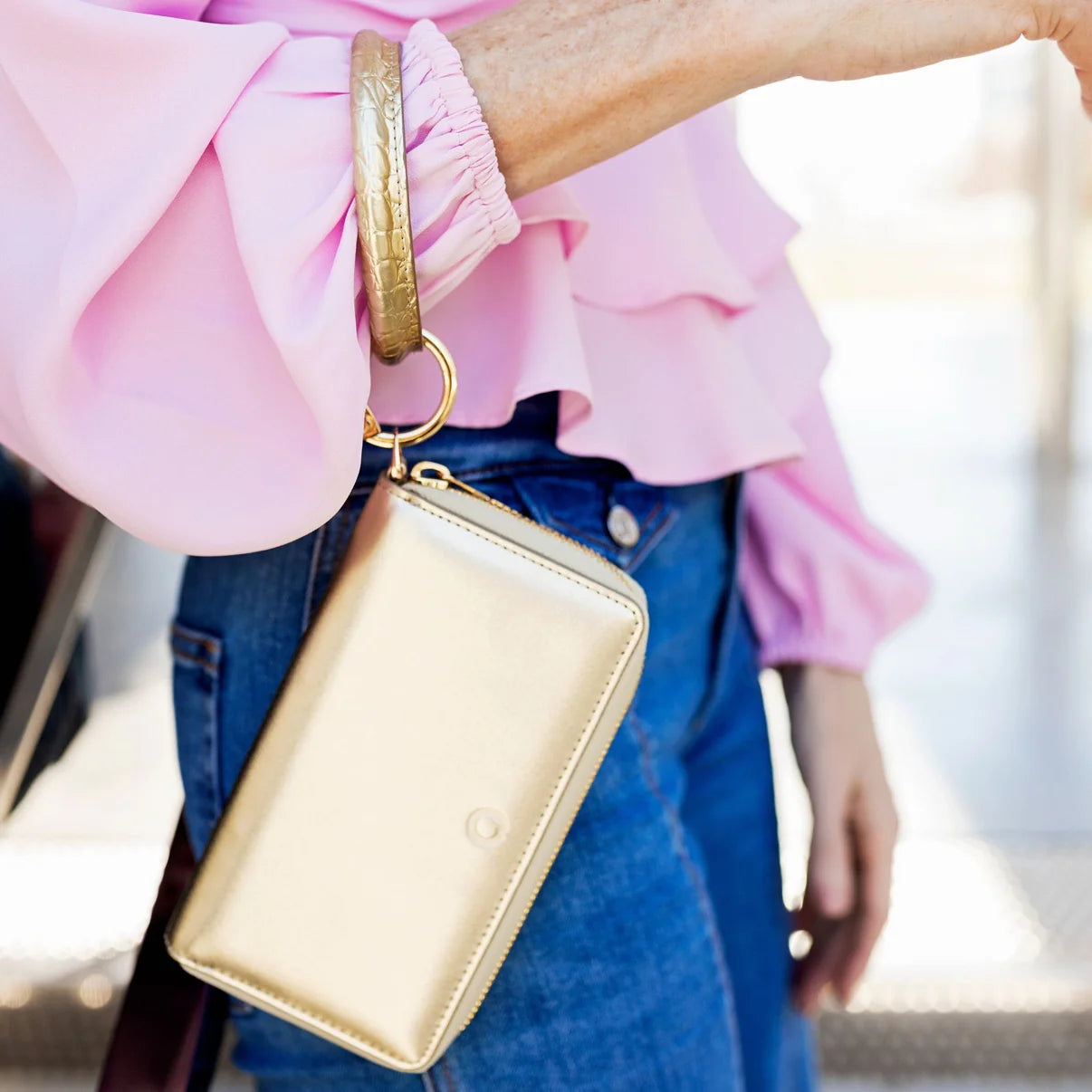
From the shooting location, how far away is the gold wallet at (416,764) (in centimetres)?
54

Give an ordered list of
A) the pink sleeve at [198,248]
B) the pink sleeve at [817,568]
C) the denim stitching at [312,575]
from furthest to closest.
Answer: the pink sleeve at [817,568] → the denim stitching at [312,575] → the pink sleeve at [198,248]

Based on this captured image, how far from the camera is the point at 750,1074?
831 mm

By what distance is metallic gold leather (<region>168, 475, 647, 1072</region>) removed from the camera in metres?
0.54

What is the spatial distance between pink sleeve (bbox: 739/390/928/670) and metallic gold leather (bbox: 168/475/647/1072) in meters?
0.35

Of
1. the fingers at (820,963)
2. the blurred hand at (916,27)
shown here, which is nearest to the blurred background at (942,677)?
the fingers at (820,963)

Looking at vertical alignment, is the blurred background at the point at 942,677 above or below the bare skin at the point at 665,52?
below

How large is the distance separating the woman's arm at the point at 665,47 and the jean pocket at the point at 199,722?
0.28 metres

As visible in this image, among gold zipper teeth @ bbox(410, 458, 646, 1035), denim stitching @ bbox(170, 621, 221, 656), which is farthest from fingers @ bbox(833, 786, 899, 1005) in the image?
denim stitching @ bbox(170, 621, 221, 656)

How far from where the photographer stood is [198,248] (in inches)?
19.9

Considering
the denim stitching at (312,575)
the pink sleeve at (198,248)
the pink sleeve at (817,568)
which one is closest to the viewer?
the pink sleeve at (198,248)

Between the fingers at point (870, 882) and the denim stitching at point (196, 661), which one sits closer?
the denim stitching at point (196, 661)

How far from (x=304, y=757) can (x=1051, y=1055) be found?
4.00 feet

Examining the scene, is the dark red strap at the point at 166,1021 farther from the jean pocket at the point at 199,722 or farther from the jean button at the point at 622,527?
the jean button at the point at 622,527

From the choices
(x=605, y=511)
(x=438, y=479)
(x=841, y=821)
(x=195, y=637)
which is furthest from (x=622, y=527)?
(x=841, y=821)
